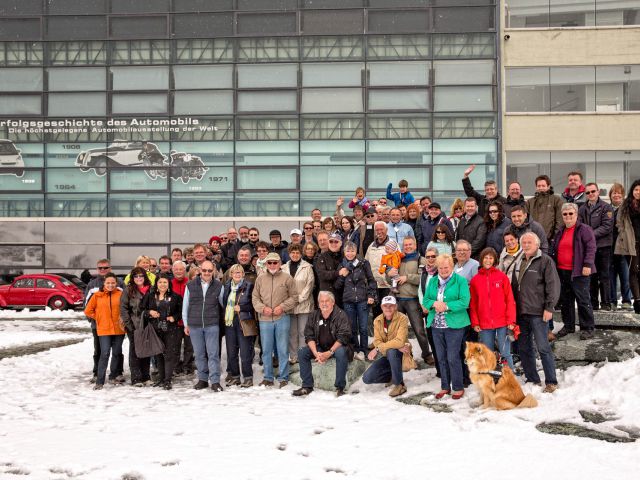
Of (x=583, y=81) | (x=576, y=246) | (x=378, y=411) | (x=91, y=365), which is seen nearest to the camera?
(x=378, y=411)

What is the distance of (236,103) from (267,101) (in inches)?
53.2

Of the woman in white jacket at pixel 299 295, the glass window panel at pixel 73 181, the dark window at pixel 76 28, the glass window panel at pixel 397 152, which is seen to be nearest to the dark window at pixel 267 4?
the dark window at pixel 76 28

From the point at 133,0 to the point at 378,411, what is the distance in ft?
83.9

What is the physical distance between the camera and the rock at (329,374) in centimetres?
1048

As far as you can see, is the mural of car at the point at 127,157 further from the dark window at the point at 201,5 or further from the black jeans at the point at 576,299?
the black jeans at the point at 576,299

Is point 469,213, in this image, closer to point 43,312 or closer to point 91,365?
point 91,365

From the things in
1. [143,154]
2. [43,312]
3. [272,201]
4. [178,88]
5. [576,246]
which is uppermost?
[178,88]

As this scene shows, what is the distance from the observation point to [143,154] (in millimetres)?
29422

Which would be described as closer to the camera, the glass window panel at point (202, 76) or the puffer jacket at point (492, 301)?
the puffer jacket at point (492, 301)

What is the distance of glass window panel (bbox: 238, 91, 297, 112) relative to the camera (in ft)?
95.4

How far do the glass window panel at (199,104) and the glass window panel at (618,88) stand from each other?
15785 millimetres

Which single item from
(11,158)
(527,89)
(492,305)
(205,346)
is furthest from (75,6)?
(492,305)

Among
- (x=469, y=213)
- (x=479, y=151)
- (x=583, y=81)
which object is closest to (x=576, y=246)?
(x=469, y=213)

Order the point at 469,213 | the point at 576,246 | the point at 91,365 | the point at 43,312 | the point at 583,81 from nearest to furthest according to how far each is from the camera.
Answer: the point at 576,246
the point at 469,213
the point at 91,365
the point at 43,312
the point at 583,81
